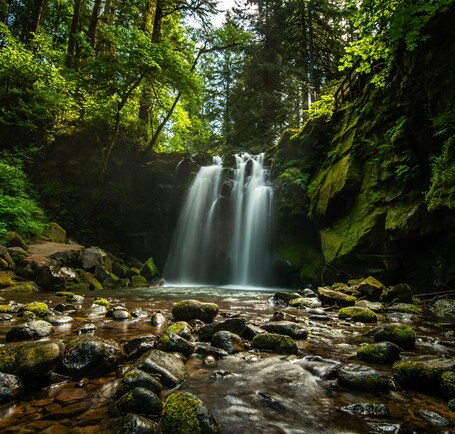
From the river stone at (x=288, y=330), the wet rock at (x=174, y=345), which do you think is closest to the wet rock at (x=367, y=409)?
the wet rock at (x=174, y=345)

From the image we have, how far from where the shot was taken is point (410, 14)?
22.0ft

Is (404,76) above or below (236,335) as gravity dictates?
above

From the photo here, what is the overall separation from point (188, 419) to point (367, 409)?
4.60ft

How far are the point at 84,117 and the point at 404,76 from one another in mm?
16189

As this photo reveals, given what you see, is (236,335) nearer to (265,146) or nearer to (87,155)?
(87,155)

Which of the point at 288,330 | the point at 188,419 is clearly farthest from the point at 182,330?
the point at 188,419

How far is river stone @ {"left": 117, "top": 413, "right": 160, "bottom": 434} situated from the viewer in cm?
186

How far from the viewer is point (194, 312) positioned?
526 cm

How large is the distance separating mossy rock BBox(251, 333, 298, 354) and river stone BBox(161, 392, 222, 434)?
189cm

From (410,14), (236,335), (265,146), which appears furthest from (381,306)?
(265,146)

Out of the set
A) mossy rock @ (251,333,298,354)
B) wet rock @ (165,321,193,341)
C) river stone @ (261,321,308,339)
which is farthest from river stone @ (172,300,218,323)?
mossy rock @ (251,333,298,354)

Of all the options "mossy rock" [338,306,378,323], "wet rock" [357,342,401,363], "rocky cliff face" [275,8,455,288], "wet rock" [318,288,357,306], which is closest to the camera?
"wet rock" [357,342,401,363]

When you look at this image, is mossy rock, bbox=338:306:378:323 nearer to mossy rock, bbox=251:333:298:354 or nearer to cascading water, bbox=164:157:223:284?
mossy rock, bbox=251:333:298:354

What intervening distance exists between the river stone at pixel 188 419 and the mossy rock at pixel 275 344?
74.5 inches
